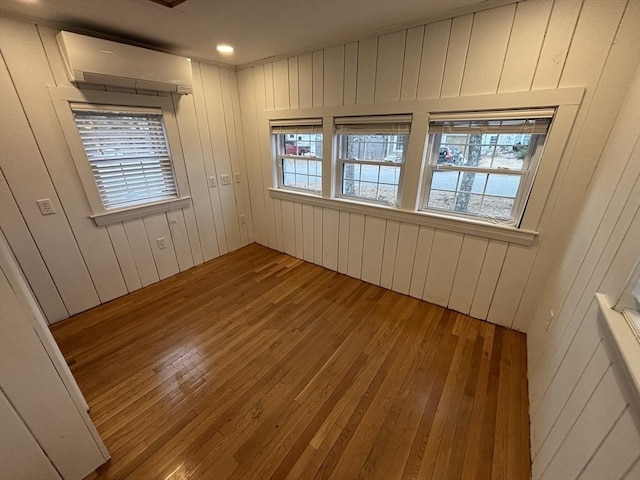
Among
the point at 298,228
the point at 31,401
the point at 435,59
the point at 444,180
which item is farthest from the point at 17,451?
the point at 435,59

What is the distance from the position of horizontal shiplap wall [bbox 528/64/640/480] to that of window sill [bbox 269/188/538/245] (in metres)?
0.31

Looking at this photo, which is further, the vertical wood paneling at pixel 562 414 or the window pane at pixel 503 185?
the window pane at pixel 503 185

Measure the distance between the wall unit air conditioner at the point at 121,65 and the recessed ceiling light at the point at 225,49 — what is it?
333 mm

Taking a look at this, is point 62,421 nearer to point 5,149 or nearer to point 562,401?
point 5,149

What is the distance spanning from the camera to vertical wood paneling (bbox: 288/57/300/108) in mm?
2600

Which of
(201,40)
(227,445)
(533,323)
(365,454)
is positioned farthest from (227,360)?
(201,40)

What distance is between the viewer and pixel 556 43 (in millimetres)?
1531

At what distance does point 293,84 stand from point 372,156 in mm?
1141

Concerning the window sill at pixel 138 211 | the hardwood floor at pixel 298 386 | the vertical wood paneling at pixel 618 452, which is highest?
the window sill at pixel 138 211

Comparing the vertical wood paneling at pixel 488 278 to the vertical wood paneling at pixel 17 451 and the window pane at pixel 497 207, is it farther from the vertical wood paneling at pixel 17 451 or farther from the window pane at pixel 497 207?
the vertical wood paneling at pixel 17 451

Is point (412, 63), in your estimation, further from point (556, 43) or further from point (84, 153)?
point (84, 153)

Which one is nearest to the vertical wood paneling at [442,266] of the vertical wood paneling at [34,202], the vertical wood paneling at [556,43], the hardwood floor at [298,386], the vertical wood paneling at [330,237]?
the hardwood floor at [298,386]

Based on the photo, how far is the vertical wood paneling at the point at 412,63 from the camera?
1.93 m

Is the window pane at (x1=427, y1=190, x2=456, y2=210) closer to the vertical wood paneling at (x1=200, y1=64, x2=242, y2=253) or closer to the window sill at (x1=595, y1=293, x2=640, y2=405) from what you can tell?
the window sill at (x1=595, y1=293, x2=640, y2=405)
